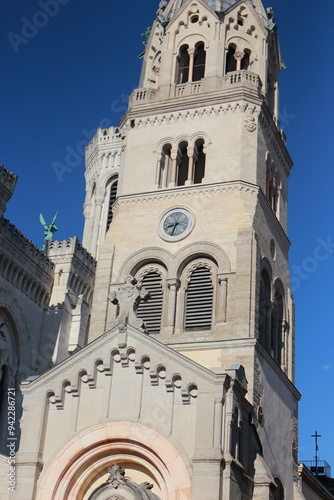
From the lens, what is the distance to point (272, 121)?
4003 centimetres

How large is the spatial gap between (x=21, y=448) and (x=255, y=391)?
11.1 metres

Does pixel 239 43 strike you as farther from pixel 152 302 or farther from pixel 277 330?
pixel 277 330

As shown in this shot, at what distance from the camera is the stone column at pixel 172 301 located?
33.9 meters

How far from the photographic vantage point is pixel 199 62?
41.9m

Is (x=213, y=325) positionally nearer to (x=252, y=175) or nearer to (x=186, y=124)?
(x=252, y=175)

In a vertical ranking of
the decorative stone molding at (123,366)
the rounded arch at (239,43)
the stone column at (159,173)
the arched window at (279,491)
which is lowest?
the arched window at (279,491)

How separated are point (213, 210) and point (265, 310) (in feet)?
16.6

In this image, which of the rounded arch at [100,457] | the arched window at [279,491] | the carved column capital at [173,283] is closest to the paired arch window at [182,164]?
the carved column capital at [173,283]

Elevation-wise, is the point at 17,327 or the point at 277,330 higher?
the point at 277,330

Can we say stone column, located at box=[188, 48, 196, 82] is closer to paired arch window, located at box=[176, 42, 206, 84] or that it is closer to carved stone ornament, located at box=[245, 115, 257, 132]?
paired arch window, located at box=[176, 42, 206, 84]

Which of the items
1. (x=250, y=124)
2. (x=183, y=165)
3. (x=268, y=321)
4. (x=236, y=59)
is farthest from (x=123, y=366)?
(x=236, y=59)

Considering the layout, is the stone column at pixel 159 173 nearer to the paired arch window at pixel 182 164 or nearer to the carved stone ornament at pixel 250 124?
the paired arch window at pixel 182 164

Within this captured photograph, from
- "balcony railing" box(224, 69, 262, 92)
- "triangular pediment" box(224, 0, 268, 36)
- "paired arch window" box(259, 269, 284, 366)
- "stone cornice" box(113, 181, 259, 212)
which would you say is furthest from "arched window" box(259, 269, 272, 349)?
"triangular pediment" box(224, 0, 268, 36)

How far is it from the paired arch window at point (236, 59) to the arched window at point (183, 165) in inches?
212
